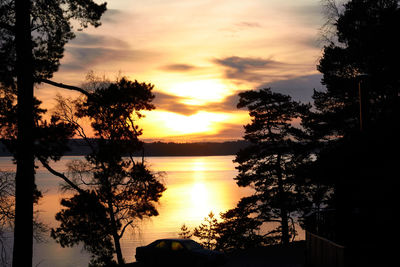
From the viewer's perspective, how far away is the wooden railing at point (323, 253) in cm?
1235

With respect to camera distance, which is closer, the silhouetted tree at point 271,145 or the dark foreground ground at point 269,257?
the dark foreground ground at point 269,257

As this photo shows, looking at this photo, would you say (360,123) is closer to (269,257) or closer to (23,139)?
(269,257)

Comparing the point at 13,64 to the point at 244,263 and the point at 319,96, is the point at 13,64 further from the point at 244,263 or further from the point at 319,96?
the point at 319,96

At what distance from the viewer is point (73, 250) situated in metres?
62.7

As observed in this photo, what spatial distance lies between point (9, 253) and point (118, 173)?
123ft

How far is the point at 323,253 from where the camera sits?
1424 cm

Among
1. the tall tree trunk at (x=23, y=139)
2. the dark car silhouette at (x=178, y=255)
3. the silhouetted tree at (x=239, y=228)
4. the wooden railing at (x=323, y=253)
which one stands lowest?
the silhouetted tree at (x=239, y=228)

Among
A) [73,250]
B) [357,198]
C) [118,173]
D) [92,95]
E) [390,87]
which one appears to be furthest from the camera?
[73,250]

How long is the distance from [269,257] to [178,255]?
5392 millimetres

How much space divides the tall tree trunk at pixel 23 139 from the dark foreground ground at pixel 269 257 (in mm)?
8419

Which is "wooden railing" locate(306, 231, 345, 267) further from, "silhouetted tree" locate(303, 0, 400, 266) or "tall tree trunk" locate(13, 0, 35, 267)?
"tall tree trunk" locate(13, 0, 35, 267)

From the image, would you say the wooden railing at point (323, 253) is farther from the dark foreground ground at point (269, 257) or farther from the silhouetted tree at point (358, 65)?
the silhouetted tree at point (358, 65)

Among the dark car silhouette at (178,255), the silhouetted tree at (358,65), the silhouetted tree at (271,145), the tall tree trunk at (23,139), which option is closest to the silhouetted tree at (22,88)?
the tall tree trunk at (23,139)

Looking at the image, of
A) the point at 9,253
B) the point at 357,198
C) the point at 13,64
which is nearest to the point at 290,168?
the point at 357,198
